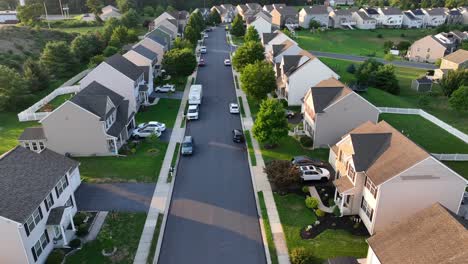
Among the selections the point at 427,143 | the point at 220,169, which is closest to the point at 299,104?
the point at 427,143

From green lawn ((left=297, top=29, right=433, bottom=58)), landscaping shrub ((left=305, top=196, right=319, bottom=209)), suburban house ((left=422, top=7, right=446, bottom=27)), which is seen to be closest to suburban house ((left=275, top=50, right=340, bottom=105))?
landscaping shrub ((left=305, top=196, right=319, bottom=209))

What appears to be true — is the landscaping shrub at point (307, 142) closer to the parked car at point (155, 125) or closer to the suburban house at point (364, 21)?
the parked car at point (155, 125)

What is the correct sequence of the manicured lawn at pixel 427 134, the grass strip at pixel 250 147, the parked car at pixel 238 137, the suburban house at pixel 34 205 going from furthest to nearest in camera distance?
the manicured lawn at pixel 427 134 < the parked car at pixel 238 137 < the grass strip at pixel 250 147 < the suburban house at pixel 34 205

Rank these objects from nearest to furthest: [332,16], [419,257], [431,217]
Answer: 1. [419,257]
2. [431,217]
3. [332,16]

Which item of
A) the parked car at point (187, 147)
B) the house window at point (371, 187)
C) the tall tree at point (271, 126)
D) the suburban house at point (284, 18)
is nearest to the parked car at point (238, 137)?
the tall tree at point (271, 126)

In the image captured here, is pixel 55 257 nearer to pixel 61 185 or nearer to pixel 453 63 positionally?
pixel 61 185

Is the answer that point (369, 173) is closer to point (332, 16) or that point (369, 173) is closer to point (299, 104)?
point (299, 104)
